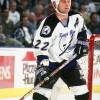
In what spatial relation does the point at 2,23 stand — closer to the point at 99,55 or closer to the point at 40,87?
the point at 99,55

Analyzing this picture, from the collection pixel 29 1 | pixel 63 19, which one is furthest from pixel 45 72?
pixel 29 1

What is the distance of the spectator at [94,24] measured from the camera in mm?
9820

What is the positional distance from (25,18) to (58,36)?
4.10 meters

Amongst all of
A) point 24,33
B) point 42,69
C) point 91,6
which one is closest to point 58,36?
point 42,69

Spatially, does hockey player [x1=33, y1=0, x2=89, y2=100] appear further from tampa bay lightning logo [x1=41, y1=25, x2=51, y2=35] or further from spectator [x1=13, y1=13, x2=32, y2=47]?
spectator [x1=13, y1=13, x2=32, y2=47]

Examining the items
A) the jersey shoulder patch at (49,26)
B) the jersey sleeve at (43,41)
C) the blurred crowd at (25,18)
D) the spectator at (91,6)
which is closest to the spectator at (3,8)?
the blurred crowd at (25,18)

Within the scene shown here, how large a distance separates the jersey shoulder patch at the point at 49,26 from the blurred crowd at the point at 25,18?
9.21 feet

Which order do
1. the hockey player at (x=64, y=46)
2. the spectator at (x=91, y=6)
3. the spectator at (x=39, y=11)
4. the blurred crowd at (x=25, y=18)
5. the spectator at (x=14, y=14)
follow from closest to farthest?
the hockey player at (x=64, y=46)
the blurred crowd at (x=25, y=18)
the spectator at (x=14, y=14)
the spectator at (x=39, y=11)
the spectator at (x=91, y=6)

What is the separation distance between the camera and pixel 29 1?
10.4m

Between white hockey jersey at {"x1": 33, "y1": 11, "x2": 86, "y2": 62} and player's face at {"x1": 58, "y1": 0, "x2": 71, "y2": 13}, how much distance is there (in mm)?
105

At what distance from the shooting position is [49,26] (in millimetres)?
4895

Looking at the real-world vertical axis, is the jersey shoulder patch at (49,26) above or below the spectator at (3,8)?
above

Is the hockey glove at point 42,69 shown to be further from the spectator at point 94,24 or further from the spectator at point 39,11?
the spectator at point 39,11

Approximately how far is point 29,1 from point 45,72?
5.73 meters
